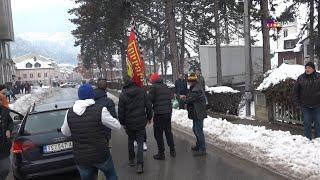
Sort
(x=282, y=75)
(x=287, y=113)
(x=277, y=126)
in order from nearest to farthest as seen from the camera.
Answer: (x=287, y=113), (x=277, y=126), (x=282, y=75)

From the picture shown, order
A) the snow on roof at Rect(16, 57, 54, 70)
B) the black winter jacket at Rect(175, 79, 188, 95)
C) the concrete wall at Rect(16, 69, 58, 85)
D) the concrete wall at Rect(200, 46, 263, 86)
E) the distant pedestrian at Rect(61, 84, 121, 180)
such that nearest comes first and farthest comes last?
1. the distant pedestrian at Rect(61, 84, 121, 180)
2. the black winter jacket at Rect(175, 79, 188, 95)
3. the concrete wall at Rect(200, 46, 263, 86)
4. the concrete wall at Rect(16, 69, 58, 85)
5. the snow on roof at Rect(16, 57, 54, 70)

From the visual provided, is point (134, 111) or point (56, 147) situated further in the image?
point (134, 111)

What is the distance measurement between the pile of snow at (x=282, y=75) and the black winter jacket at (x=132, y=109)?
5.90 m

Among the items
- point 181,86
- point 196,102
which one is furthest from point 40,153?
point 181,86

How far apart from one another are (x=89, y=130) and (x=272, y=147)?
16.6 ft

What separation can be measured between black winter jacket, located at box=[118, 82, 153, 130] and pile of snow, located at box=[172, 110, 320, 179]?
2.36 metres

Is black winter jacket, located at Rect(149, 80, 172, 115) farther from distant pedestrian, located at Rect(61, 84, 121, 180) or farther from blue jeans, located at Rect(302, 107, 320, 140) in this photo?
distant pedestrian, located at Rect(61, 84, 121, 180)

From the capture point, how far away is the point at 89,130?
20.0 feet

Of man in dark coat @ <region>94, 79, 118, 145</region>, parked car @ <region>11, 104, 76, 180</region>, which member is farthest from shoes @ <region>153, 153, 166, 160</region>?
parked car @ <region>11, 104, 76, 180</region>

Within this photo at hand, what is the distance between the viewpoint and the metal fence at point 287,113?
13537mm

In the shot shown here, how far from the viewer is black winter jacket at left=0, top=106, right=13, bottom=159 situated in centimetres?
755

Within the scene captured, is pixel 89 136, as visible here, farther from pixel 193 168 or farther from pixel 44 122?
pixel 193 168

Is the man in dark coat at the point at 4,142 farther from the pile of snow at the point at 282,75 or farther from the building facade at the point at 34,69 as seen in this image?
the building facade at the point at 34,69

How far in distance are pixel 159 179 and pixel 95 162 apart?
2.93 m
